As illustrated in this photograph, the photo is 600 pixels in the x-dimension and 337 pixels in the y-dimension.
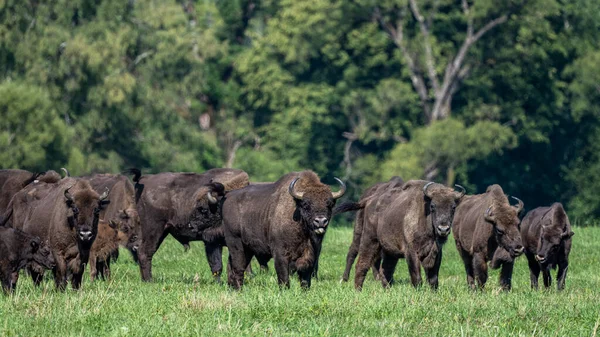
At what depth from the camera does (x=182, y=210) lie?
2238 centimetres

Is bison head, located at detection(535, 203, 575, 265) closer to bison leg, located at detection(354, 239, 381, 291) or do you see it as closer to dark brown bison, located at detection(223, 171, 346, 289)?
bison leg, located at detection(354, 239, 381, 291)

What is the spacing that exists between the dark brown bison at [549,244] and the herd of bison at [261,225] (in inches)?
0.8

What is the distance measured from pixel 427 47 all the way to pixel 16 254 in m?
46.0

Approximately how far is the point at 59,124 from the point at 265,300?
4220cm

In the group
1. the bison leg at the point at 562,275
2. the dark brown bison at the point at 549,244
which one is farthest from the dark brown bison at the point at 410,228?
the bison leg at the point at 562,275

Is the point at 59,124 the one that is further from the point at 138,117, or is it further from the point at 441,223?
the point at 441,223

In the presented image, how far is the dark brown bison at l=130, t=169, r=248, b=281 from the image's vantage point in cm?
2153

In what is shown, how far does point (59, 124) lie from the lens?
186ft

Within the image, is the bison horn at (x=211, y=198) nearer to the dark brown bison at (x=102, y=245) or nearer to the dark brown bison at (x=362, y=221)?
the dark brown bison at (x=102, y=245)

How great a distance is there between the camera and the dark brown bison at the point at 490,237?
19547 millimetres

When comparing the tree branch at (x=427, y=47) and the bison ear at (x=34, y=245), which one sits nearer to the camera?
the bison ear at (x=34, y=245)

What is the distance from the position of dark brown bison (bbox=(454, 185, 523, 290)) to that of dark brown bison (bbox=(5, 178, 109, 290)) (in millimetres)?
5719

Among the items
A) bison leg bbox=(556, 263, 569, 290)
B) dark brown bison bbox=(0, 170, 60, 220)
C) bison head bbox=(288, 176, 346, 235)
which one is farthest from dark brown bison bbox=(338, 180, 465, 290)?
dark brown bison bbox=(0, 170, 60, 220)

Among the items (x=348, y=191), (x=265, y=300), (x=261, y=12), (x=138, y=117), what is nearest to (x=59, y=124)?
(x=138, y=117)
